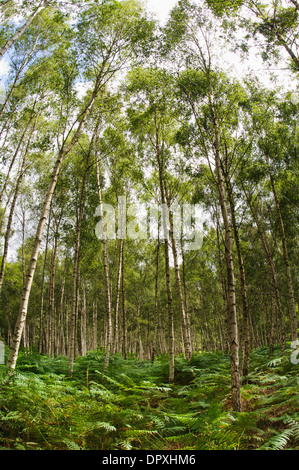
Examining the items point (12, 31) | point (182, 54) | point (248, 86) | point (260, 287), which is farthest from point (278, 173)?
point (12, 31)

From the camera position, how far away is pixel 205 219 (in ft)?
57.7

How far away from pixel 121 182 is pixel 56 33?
6.89 m

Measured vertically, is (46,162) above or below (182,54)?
above

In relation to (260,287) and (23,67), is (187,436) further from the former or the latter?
(260,287)

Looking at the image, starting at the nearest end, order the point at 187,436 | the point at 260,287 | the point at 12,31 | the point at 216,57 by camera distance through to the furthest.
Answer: the point at 187,436, the point at 216,57, the point at 12,31, the point at 260,287

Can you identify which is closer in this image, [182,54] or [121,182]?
[182,54]

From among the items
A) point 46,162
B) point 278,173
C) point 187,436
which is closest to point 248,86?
point 278,173

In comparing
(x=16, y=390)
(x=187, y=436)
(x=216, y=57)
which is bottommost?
(x=187, y=436)

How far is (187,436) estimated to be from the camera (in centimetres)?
348

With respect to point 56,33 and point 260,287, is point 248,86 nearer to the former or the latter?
point 56,33

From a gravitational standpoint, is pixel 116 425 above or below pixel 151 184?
below

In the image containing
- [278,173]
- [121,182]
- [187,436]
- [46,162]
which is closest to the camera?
[187,436]

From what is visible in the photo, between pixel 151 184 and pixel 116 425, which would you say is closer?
pixel 116 425

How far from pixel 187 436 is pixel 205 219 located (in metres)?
14.9
